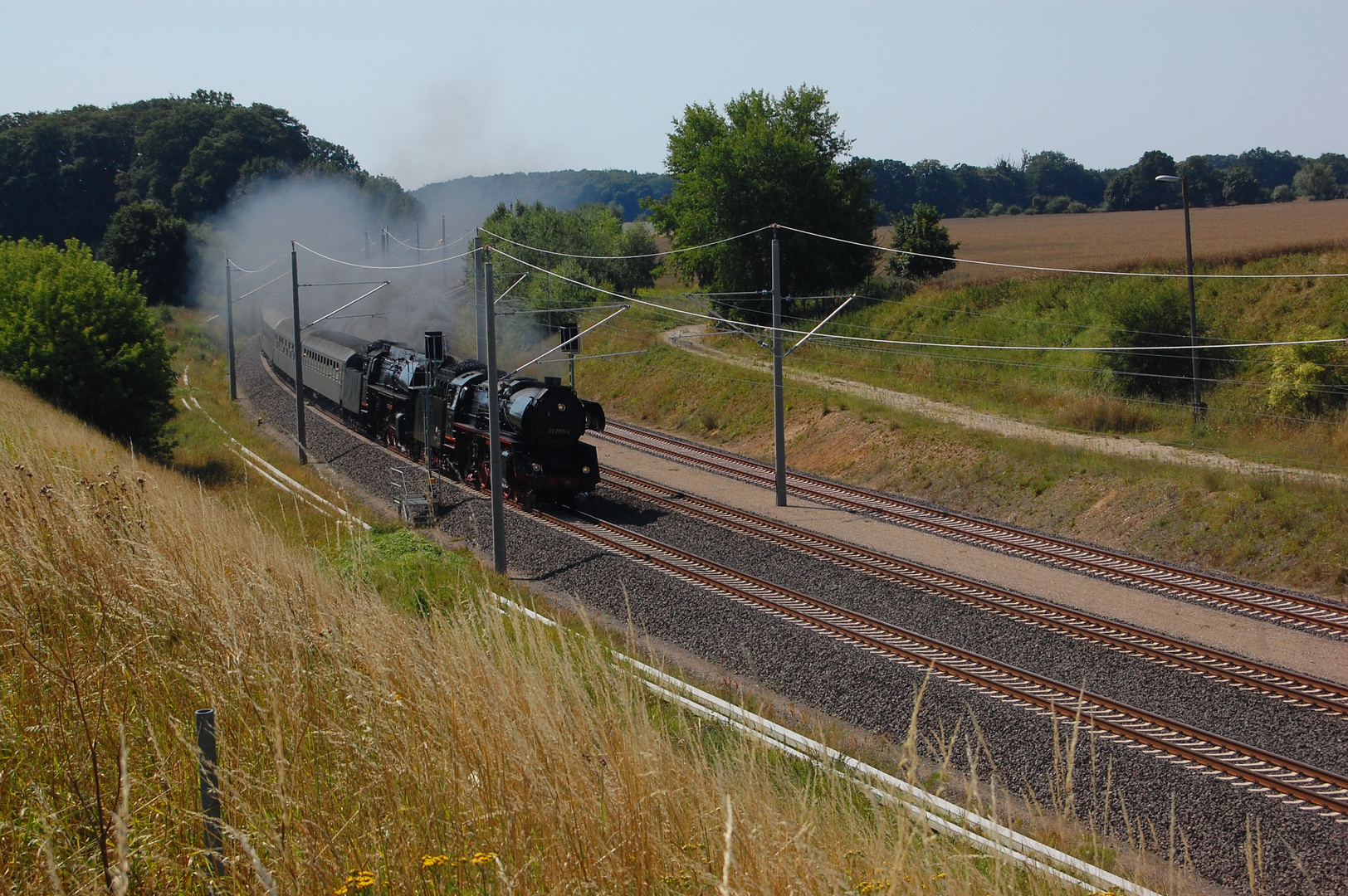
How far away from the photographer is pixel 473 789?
11.1 feet

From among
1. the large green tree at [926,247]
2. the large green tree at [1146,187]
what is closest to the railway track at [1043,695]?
the large green tree at [926,247]

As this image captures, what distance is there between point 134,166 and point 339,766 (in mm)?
117177

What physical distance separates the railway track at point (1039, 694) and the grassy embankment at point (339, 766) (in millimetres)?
3432

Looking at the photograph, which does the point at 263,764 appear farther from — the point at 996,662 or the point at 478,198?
the point at 478,198

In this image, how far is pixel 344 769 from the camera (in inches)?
141

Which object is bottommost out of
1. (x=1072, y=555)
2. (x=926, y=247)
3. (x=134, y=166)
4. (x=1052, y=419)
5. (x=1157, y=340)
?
(x=1072, y=555)

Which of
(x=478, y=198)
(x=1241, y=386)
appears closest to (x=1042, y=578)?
(x=1241, y=386)

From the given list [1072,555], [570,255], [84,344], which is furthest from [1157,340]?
[84,344]

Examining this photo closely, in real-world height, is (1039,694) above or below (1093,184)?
below

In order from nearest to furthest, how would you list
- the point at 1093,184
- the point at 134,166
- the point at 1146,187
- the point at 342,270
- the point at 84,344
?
the point at 84,344
the point at 342,270
the point at 1146,187
the point at 134,166
the point at 1093,184

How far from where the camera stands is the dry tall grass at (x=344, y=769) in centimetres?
302

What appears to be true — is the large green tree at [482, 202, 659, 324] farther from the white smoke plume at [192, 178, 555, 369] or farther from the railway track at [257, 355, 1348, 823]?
the railway track at [257, 355, 1348, 823]

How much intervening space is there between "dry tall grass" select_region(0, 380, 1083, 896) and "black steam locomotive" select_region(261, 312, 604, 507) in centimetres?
1574

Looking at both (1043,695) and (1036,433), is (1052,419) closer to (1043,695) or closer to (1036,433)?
(1036,433)
